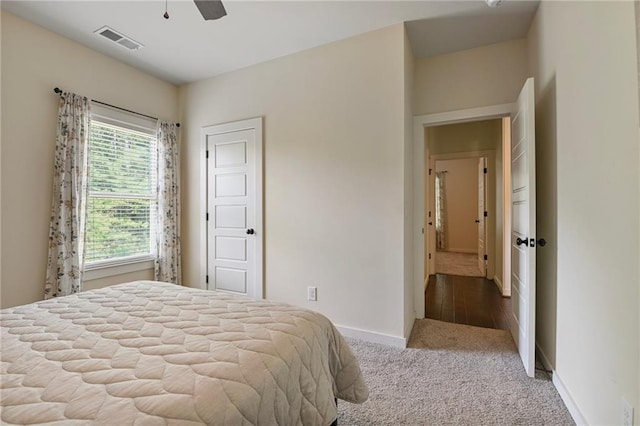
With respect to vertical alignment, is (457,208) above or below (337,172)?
below

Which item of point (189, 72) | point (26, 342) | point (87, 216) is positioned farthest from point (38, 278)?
point (189, 72)

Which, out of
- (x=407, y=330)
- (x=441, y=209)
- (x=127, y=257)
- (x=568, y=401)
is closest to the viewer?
(x=568, y=401)

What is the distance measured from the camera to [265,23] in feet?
8.02

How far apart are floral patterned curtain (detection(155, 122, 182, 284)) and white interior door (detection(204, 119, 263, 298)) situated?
1.38ft

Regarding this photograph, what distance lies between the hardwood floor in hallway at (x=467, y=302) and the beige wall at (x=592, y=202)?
3.09ft

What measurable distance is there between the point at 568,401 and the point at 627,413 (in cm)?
64

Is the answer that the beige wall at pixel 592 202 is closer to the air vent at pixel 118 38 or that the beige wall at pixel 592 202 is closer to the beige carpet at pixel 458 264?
the beige carpet at pixel 458 264

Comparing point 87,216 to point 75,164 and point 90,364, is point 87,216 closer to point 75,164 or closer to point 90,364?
point 75,164

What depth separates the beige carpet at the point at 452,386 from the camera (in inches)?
62.9

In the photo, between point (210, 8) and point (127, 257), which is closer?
point (210, 8)

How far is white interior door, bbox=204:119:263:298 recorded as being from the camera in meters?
3.15

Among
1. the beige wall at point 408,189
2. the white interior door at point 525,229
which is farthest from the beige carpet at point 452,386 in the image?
the beige wall at point 408,189

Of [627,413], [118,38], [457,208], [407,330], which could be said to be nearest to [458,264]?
[457,208]

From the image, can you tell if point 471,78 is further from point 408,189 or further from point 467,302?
point 467,302
